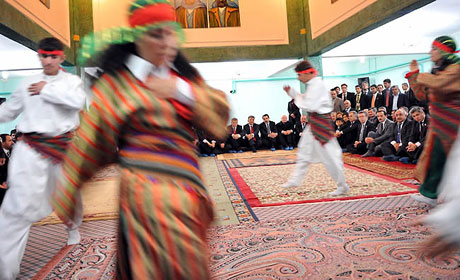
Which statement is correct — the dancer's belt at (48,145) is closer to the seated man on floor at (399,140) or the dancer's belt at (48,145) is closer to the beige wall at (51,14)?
the beige wall at (51,14)

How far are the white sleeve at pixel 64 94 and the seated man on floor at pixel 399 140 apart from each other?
5388 mm

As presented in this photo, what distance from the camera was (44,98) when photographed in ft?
5.73

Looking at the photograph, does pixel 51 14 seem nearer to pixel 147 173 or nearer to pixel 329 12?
pixel 329 12

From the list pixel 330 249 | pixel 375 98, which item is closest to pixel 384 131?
pixel 375 98

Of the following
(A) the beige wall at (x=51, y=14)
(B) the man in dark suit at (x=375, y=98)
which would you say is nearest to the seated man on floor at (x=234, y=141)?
(B) the man in dark suit at (x=375, y=98)

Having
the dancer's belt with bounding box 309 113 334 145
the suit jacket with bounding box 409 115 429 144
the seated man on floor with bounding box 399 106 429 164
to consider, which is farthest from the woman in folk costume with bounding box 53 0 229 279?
the suit jacket with bounding box 409 115 429 144

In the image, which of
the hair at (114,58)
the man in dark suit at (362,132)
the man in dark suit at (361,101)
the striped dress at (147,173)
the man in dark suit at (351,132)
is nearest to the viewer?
the striped dress at (147,173)

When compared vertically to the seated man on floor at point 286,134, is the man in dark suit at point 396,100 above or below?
above

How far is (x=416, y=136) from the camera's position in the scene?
5.48 metres

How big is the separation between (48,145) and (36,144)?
2.4 inches

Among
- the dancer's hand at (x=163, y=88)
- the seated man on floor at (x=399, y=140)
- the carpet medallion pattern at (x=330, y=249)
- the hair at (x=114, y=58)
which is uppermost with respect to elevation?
the hair at (x=114, y=58)

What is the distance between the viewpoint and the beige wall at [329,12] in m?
7.11

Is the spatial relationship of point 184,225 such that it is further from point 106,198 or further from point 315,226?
point 106,198

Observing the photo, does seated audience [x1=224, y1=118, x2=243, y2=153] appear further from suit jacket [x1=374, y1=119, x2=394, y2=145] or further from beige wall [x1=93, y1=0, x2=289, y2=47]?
suit jacket [x1=374, y1=119, x2=394, y2=145]
